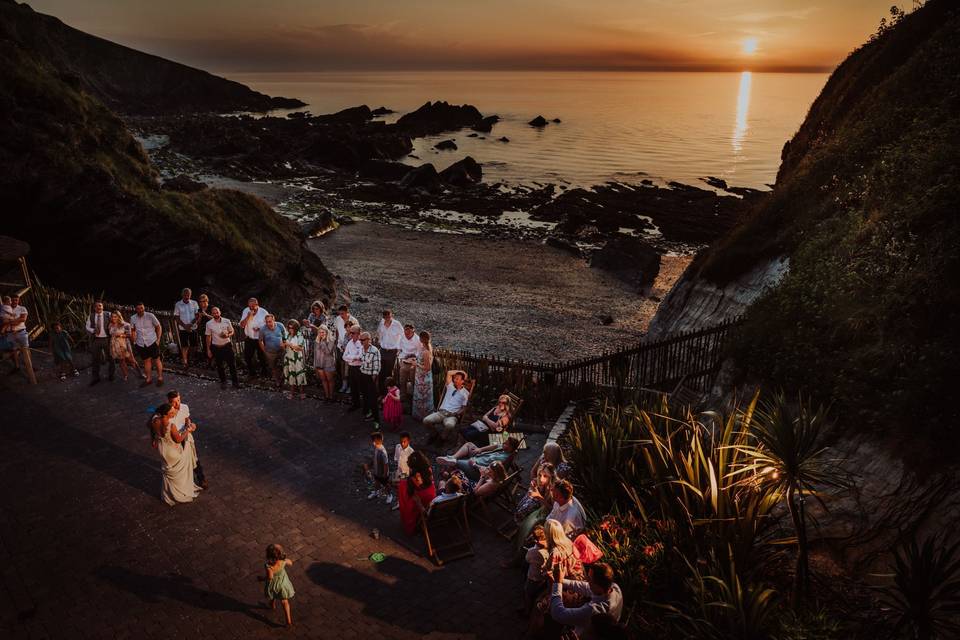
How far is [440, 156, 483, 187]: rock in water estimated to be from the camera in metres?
54.0

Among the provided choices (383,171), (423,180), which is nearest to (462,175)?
(423,180)

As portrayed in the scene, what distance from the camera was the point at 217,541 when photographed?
812 centimetres

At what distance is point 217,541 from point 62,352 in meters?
7.09

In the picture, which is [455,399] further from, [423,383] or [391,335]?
[391,335]

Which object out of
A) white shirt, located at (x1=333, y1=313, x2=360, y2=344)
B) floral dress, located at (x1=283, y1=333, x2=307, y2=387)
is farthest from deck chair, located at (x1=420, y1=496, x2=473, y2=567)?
floral dress, located at (x1=283, y1=333, x2=307, y2=387)

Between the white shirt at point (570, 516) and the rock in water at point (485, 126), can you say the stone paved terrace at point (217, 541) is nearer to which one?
the white shirt at point (570, 516)

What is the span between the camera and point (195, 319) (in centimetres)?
1298

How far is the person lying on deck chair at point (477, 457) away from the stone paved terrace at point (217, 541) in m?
1.06

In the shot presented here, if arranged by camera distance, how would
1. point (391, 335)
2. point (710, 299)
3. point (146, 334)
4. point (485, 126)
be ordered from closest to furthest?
point (391, 335), point (146, 334), point (710, 299), point (485, 126)

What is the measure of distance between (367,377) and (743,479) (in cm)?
652

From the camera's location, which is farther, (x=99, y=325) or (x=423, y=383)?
(x=99, y=325)

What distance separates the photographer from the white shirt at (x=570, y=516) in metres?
7.03

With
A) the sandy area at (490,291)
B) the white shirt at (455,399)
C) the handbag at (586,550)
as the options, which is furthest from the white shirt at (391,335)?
the sandy area at (490,291)

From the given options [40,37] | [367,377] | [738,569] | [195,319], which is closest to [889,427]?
[738,569]
